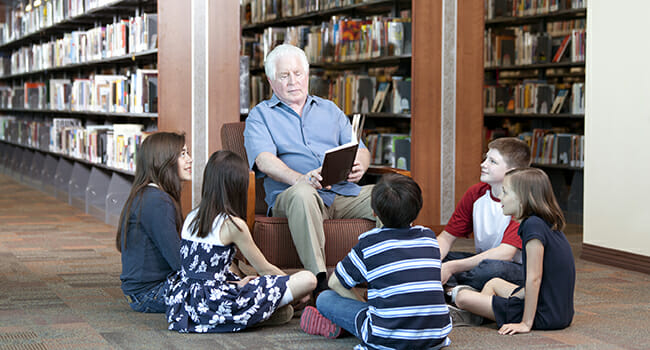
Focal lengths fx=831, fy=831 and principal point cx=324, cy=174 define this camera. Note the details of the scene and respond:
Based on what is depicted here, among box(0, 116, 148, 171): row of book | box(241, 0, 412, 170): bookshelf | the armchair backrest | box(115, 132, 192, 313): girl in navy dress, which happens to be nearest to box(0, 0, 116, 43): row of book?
box(0, 116, 148, 171): row of book

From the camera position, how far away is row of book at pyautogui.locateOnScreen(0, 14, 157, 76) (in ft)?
18.5

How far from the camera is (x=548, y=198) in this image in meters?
2.81

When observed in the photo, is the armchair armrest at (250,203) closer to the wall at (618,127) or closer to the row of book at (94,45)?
the wall at (618,127)

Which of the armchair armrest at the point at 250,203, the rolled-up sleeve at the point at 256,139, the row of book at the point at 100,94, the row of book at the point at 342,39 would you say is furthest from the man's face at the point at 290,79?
the row of book at the point at 100,94

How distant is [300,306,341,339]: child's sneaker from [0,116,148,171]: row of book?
2.79 metres

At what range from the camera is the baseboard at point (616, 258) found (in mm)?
4246

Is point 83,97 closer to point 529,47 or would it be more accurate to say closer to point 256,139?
point 529,47

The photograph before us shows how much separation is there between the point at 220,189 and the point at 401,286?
0.74 m

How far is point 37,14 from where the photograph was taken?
9.02 m

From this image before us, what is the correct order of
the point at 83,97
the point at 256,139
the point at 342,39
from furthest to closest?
1. the point at 83,97
2. the point at 342,39
3. the point at 256,139

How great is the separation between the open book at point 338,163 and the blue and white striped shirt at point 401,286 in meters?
0.72

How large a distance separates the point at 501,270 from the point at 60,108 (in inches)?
229

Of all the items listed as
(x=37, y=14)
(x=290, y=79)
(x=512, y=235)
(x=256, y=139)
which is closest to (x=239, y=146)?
(x=256, y=139)

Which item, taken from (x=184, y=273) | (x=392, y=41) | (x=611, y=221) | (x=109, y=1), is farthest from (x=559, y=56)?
(x=184, y=273)
